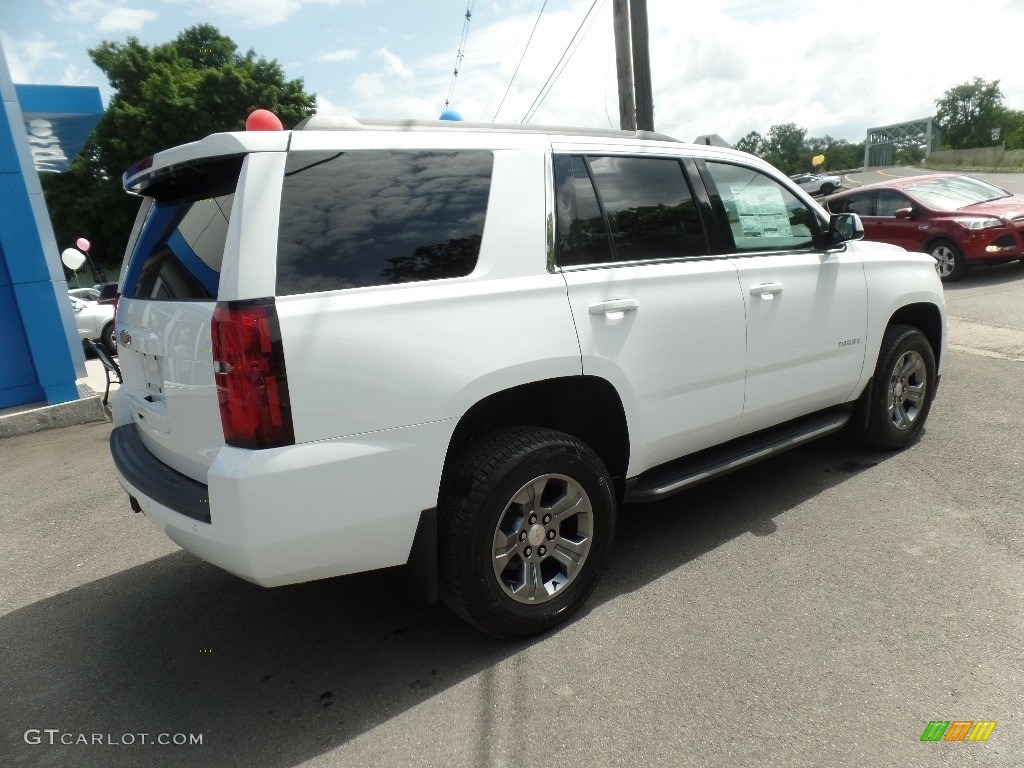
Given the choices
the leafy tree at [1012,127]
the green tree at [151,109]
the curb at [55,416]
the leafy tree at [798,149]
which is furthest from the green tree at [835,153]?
the curb at [55,416]

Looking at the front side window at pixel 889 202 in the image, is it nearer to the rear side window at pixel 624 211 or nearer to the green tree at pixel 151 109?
the rear side window at pixel 624 211

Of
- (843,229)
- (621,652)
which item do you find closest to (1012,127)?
(843,229)

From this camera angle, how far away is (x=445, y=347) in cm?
257

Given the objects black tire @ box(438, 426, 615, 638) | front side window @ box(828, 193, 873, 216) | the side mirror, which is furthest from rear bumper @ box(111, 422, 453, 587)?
front side window @ box(828, 193, 873, 216)

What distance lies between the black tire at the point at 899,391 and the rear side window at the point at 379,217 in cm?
281

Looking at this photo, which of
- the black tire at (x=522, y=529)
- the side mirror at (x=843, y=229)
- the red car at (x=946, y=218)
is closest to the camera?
the black tire at (x=522, y=529)

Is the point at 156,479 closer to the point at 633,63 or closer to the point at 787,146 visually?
the point at 633,63

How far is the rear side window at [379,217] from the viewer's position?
2432mm

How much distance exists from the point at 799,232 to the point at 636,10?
8959 millimetres

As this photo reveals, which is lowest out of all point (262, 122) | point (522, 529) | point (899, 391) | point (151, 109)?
point (899, 391)

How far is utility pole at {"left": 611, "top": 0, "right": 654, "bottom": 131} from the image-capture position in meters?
11.6

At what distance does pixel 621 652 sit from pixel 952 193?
1169 centimetres

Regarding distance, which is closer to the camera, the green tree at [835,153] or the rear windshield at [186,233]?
the rear windshield at [186,233]

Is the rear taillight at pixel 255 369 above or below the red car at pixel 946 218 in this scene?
above
